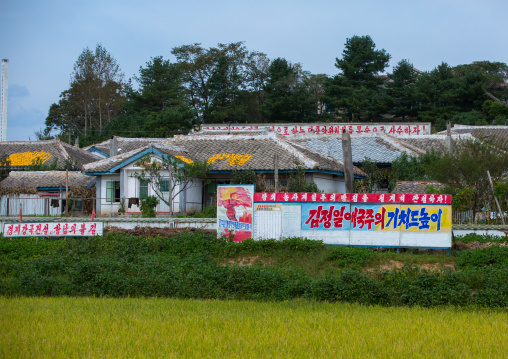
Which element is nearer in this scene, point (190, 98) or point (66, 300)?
point (66, 300)

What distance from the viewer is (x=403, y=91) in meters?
47.0

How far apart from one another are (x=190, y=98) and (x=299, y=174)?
32.4m

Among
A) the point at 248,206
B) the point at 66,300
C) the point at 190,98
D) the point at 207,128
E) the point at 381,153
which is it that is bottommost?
the point at 66,300

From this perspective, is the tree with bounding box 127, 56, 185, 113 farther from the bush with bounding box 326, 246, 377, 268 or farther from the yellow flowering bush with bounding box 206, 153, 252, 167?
the bush with bounding box 326, 246, 377, 268

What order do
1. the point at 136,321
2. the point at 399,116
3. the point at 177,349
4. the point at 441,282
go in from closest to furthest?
the point at 177,349 < the point at 136,321 < the point at 441,282 < the point at 399,116

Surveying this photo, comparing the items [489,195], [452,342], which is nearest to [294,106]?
[489,195]

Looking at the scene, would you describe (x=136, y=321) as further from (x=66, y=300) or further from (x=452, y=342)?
(x=452, y=342)

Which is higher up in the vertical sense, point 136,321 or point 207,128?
point 207,128

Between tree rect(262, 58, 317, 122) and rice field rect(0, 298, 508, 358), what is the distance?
1504 inches

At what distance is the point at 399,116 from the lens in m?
47.9

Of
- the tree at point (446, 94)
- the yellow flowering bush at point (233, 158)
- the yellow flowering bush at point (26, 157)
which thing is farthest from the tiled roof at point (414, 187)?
the yellow flowering bush at point (26, 157)

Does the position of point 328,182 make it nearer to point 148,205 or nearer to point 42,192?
point 148,205

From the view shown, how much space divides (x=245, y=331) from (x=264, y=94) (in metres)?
47.2

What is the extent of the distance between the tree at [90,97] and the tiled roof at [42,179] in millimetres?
25500
